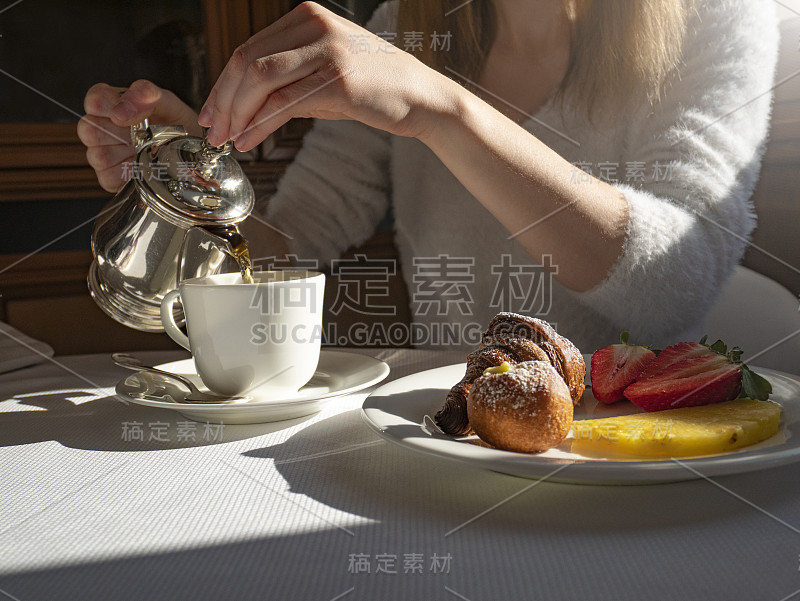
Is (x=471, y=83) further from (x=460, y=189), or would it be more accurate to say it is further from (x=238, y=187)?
(x=238, y=187)

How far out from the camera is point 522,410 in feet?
1.10

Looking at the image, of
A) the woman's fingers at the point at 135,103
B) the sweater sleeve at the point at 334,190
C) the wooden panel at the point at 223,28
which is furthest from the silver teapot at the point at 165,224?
the wooden panel at the point at 223,28

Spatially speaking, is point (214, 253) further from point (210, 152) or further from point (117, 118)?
point (117, 118)

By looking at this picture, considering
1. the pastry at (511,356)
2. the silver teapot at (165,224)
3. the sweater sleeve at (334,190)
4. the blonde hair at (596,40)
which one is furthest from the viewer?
the sweater sleeve at (334,190)

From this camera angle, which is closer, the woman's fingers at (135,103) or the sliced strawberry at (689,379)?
the sliced strawberry at (689,379)

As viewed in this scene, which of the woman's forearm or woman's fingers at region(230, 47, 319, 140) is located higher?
woman's fingers at region(230, 47, 319, 140)

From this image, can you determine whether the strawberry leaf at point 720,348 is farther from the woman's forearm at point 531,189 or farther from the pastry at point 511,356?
the woman's forearm at point 531,189

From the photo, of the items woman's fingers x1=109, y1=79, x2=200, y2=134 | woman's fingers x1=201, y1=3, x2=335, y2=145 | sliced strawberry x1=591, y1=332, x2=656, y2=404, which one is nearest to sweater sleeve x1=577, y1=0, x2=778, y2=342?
sliced strawberry x1=591, y1=332, x2=656, y2=404

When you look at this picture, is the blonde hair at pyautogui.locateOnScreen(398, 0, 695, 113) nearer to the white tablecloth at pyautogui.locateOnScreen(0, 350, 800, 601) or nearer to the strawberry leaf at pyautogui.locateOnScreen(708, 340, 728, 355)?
the strawberry leaf at pyautogui.locateOnScreen(708, 340, 728, 355)

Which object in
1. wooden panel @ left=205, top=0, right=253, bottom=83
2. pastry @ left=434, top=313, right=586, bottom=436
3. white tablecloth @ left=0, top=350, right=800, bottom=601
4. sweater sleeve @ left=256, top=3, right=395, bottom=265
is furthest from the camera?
wooden panel @ left=205, top=0, right=253, bottom=83

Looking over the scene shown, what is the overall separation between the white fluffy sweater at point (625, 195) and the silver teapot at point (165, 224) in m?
0.40

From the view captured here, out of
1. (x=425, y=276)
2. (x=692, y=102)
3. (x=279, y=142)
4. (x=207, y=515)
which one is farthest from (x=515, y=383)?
(x=279, y=142)

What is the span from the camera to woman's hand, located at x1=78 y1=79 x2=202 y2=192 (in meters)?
0.65

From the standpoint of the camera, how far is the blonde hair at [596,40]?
928 millimetres
